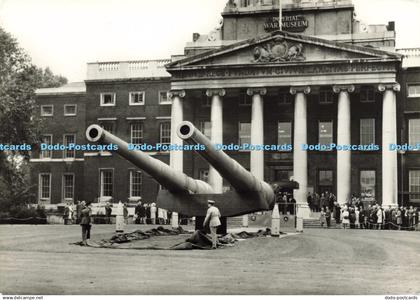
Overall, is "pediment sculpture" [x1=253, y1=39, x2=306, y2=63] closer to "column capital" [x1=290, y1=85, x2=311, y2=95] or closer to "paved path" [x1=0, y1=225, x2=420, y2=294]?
"column capital" [x1=290, y1=85, x2=311, y2=95]

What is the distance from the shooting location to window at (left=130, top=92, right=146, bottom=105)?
50844 millimetres

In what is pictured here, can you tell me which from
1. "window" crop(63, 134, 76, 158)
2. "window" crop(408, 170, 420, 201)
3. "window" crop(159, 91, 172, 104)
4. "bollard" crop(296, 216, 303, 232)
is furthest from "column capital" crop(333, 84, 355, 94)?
"window" crop(63, 134, 76, 158)

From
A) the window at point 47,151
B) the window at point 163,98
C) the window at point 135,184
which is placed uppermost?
the window at point 163,98

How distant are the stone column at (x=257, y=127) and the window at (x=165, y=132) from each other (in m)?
8.79

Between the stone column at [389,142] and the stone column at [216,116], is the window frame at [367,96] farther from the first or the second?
the stone column at [216,116]

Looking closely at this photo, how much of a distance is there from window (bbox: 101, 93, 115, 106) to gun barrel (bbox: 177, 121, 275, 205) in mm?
32711

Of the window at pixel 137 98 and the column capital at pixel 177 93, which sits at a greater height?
the window at pixel 137 98

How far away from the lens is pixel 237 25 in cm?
4669

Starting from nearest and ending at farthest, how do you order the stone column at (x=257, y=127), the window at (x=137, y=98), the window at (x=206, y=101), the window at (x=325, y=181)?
1. the stone column at (x=257, y=127)
2. the window at (x=325, y=181)
3. the window at (x=206, y=101)
4. the window at (x=137, y=98)

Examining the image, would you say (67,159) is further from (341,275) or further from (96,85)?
(341,275)

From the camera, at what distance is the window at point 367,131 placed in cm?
4422

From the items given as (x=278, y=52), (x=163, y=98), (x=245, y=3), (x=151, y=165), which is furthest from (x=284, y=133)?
(x=151, y=165)

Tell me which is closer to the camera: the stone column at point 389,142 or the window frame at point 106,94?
the stone column at point 389,142

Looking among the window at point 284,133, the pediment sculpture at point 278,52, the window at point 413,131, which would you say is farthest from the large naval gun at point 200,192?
the window at point 413,131
